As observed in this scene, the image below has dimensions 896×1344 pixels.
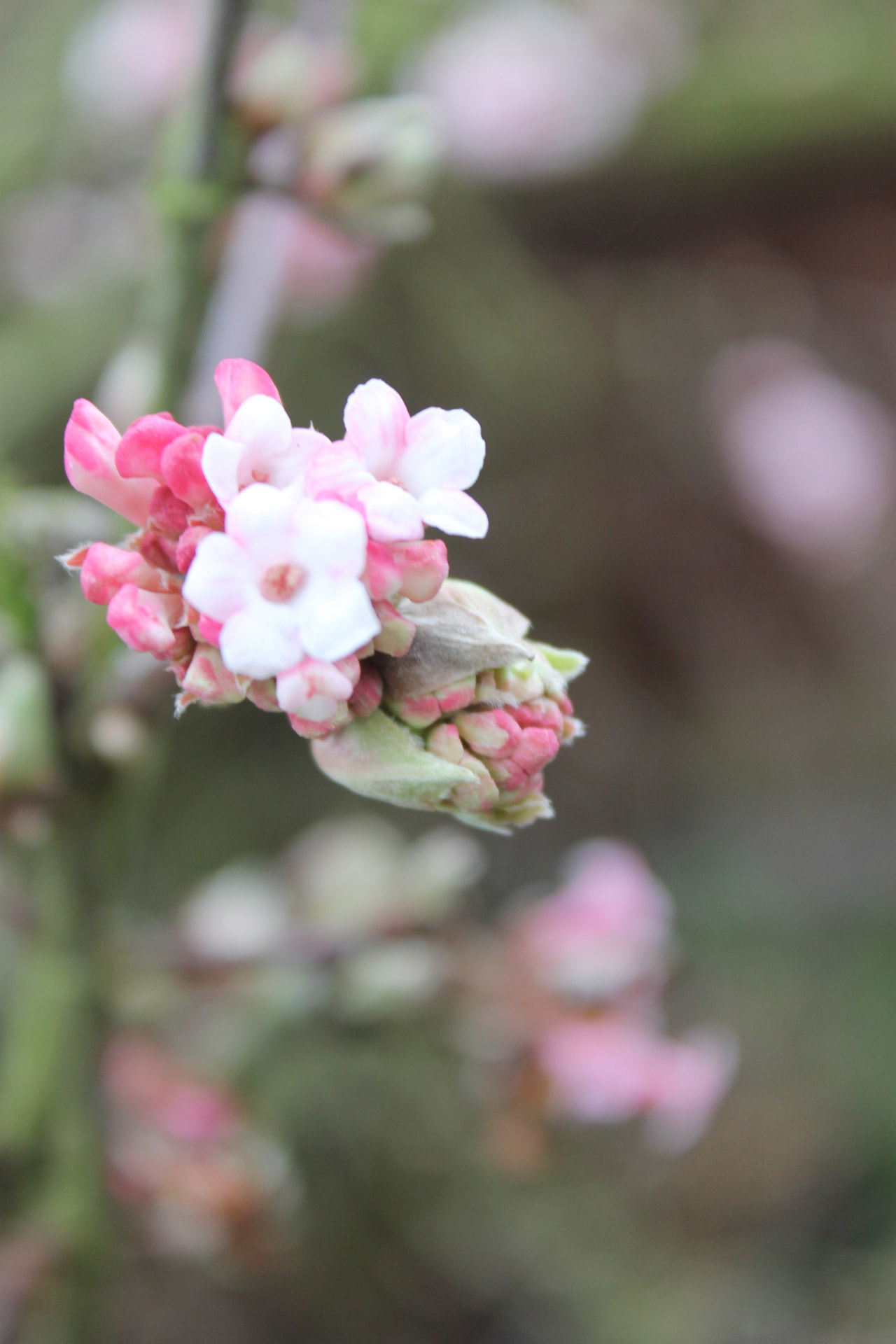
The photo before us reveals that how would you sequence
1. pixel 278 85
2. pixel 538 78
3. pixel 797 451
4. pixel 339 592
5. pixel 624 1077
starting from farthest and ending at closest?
1. pixel 797 451
2. pixel 538 78
3. pixel 624 1077
4. pixel 278 85
5. pixel 339 592

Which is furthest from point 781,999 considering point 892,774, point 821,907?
point 892,774

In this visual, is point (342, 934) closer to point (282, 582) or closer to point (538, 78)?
point (282, 582)

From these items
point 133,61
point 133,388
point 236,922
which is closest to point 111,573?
point 133,388

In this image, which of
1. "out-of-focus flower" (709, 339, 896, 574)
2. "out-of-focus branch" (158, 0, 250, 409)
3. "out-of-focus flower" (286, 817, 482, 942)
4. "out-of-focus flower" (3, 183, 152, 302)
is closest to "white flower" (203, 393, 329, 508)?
"out-of-focus branch" (158, 0, 250, 409)

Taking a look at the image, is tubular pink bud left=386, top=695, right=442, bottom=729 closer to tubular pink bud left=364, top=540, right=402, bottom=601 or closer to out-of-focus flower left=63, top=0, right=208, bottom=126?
Result: tubular pink bud left=364, top=540, right=402, bottom=601

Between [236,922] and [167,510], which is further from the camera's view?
[236,922]

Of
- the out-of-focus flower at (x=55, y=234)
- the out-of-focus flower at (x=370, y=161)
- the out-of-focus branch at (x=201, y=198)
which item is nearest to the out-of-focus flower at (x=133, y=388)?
the out-of-focus branch at (x=201, y=198)
